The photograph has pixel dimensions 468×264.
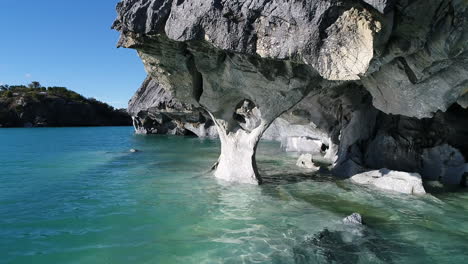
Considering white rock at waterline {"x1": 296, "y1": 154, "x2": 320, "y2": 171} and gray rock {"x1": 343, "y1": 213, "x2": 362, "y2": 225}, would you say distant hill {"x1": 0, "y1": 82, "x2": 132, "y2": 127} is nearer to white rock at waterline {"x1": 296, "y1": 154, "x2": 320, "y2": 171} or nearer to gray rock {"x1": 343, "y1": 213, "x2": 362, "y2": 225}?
white rock at waterline {"x1": 296, "y1": 154, "x2": 320, "y2": 171}

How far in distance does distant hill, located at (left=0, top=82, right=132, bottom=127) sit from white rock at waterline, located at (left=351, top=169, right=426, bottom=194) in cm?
8067

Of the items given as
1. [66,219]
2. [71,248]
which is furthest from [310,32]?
[66,219]

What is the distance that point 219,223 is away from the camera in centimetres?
754

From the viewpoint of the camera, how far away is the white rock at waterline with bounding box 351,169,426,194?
Result: 10.5 meters

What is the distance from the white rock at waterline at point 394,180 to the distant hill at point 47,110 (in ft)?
265

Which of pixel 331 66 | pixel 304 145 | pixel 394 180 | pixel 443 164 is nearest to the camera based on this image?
pixel 331 66

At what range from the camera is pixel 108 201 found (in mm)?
9562

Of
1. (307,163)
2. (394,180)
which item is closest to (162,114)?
(307,163)

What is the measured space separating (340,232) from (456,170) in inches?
354

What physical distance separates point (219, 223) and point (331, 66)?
465cm

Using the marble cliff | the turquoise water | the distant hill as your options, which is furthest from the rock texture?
the distant hill

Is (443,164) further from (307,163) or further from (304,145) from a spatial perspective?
(304,145)

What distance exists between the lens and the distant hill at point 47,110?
71625 millimetres

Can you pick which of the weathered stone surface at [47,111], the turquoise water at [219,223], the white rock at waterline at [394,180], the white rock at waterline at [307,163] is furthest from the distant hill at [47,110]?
the white rock at waterline at [394,180]
